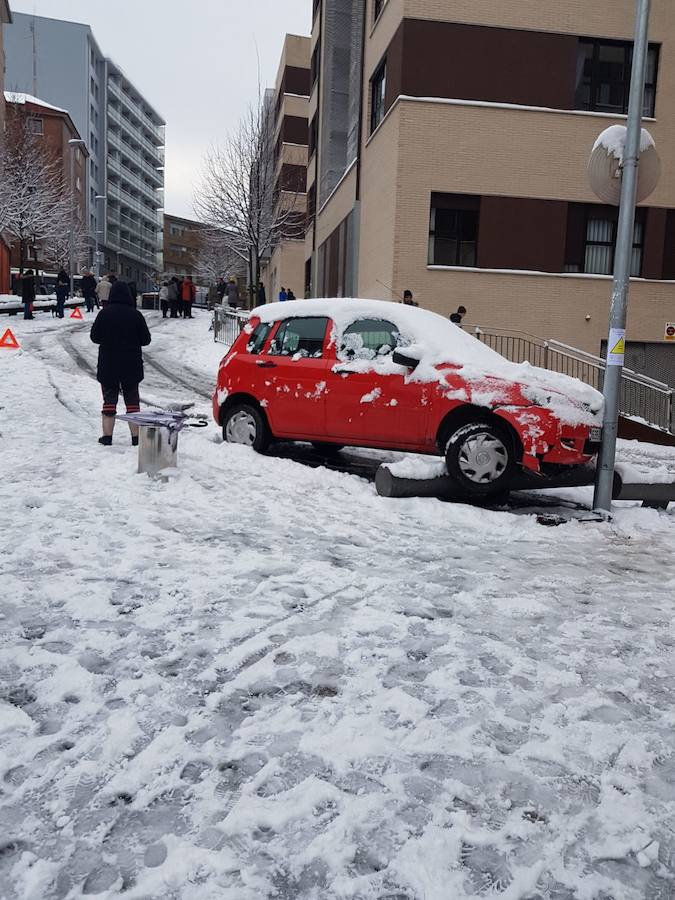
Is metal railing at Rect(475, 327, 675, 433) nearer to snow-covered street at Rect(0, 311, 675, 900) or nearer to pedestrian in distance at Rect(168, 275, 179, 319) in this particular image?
snow-covered street at Rect(0, 311, 675, 900)

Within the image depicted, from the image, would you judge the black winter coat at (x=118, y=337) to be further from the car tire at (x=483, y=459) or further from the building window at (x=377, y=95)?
the building window at (x=377, y=95)

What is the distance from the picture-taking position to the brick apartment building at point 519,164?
1848 centimetres

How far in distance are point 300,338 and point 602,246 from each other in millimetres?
13558

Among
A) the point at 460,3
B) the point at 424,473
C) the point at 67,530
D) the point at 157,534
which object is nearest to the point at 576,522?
the point at 424,473

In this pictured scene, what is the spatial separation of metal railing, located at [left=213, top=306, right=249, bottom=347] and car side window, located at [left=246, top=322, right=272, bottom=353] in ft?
41.5

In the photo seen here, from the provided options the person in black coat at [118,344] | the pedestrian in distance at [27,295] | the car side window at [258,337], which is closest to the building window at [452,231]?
the car side window at [258,337]

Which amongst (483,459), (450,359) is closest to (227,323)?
(450,359)

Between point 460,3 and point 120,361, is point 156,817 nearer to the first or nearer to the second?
point 120,361

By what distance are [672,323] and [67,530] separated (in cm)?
1761

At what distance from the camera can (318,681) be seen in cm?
349

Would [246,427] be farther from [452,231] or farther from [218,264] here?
[218,264]

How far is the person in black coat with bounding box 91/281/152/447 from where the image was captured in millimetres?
8867

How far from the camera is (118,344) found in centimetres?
889

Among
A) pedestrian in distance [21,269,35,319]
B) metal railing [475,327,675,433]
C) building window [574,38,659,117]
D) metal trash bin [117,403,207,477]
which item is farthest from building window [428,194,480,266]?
pedestrian in distance [21,269,35,319]
